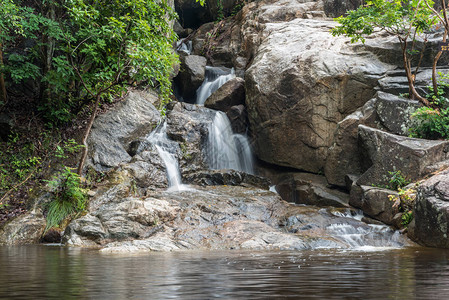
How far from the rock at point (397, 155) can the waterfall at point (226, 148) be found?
4.60 m

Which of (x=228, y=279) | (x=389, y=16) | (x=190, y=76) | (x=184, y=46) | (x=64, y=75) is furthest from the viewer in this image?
(x=184, y=46)

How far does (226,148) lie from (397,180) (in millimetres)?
5872

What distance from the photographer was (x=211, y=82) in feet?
59.0

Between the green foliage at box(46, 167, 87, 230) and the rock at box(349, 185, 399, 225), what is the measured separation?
650 centimetres

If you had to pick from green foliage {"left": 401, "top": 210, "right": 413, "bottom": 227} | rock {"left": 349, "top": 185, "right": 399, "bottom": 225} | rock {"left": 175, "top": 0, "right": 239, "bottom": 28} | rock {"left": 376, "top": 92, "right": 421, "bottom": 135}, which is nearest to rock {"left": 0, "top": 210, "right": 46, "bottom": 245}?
rock {"left": 349, "top": 185, "right": 399, "bottom": 225}

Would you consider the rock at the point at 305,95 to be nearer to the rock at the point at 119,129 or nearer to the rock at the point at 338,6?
the rock at the point at 119,129

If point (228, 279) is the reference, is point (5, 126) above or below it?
above

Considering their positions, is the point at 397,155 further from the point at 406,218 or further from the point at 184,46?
the point at 184,46

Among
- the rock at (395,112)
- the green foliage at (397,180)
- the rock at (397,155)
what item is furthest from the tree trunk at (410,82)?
the green foliage at (397,180)

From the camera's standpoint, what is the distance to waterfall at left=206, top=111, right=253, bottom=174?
570 inches

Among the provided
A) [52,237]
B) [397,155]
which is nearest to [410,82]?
[397,155]

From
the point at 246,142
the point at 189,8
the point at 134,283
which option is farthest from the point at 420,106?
the point at 189,8

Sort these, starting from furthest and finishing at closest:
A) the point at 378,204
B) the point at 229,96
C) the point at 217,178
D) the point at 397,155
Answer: the point at 229,96 → the point at 217,178 → the point at 397,155 → the point at 378,204

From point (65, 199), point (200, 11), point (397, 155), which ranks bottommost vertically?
point (65, 199)
